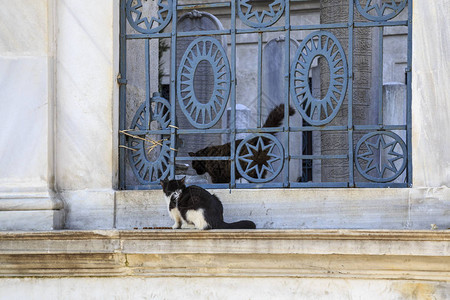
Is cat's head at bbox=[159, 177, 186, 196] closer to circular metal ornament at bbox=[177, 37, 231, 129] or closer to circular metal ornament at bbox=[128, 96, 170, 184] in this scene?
circular metal ornament at bbox=[128, 96, 170, 184]

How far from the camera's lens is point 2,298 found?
647 centimetres

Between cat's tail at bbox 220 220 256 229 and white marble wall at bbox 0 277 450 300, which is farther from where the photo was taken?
cat's tail at bbox 220 220 256 229

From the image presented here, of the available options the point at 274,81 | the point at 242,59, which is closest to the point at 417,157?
the point at 274,81

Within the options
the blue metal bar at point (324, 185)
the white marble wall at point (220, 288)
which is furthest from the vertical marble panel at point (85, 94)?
the blue metal bar at point (324, 185)

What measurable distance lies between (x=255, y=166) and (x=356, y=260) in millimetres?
1030

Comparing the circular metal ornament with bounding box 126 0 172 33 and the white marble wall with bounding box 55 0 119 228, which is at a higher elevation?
the circular metal ornament with bounding box 126 0 172 33

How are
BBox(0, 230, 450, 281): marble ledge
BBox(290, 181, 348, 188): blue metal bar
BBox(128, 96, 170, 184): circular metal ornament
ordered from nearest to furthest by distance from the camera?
1. BBox(0, 230, 450, 281): marble ledge
2. BBox(290, 181, 348, 188): blue metal bar
3. BBox(128, 96, 170, 184): circular metal ornament

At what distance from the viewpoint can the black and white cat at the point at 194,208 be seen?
19.7 feet

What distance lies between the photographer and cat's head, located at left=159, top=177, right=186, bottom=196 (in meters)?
6.16

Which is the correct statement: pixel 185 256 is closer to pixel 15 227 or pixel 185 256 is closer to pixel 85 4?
pixel 15 227

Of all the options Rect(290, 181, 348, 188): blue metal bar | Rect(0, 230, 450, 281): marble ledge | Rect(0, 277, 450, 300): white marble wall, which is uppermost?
Rect(290, 181, 348, 188): blue metal bar

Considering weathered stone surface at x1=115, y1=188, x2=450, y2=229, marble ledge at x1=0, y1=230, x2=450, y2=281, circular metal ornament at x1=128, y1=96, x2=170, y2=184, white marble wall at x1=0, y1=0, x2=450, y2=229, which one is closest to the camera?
marble ledge at x1=0, y1=230, x2=450, y2=281

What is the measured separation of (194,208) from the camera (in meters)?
6.05

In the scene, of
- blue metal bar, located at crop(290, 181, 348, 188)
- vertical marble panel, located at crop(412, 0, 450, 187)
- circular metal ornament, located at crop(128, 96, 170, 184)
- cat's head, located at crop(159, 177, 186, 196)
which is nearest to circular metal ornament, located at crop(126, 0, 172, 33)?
circular metal ornament, located at crop(128, 96, 170, 184)
